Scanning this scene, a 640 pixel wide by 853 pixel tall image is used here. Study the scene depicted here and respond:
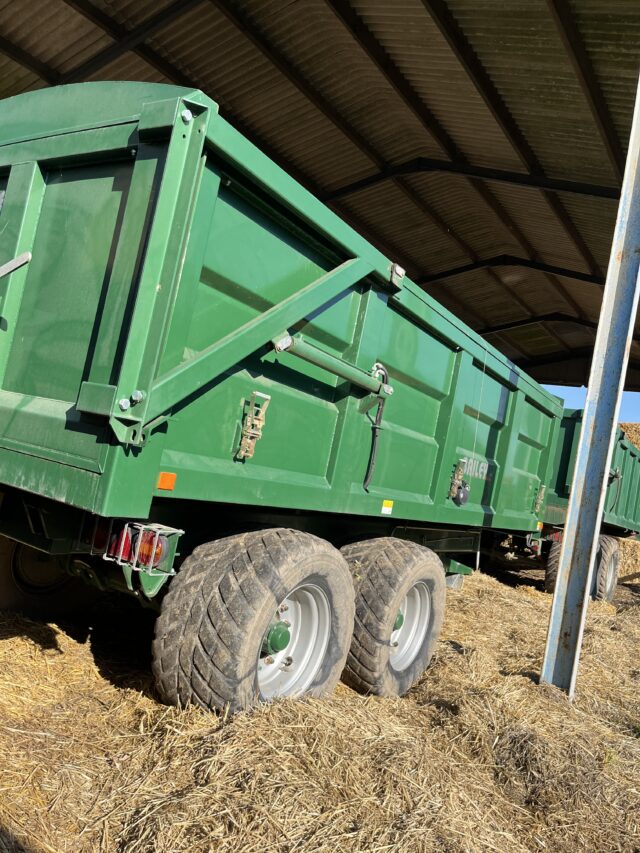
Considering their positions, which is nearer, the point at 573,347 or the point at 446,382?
the point at 446,382

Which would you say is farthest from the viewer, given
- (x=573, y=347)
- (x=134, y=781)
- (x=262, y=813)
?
(x=573, y=347)

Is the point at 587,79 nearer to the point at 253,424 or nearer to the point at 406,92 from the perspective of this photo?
the point at 406,92

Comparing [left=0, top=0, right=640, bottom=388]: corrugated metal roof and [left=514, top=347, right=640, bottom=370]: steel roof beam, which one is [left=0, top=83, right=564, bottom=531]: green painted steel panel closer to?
[left=0, top=0, right=640, bottom=388]: corrugated metal roof

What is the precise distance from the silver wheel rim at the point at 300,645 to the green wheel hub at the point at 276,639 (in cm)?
9

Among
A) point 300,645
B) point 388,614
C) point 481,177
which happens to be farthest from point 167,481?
point 481,177

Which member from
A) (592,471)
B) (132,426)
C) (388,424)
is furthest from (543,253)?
(132,426)

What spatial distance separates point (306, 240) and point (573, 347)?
16.5 m

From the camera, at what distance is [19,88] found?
8250mm

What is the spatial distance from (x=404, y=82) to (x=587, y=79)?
211 centimetres

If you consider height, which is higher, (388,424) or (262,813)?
(388,424)

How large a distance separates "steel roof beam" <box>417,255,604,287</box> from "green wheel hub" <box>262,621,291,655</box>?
1130cm

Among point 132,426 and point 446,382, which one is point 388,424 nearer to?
point 446,382

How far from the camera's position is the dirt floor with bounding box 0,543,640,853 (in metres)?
2.38

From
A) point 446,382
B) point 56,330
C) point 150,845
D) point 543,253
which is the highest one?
point 543,253
